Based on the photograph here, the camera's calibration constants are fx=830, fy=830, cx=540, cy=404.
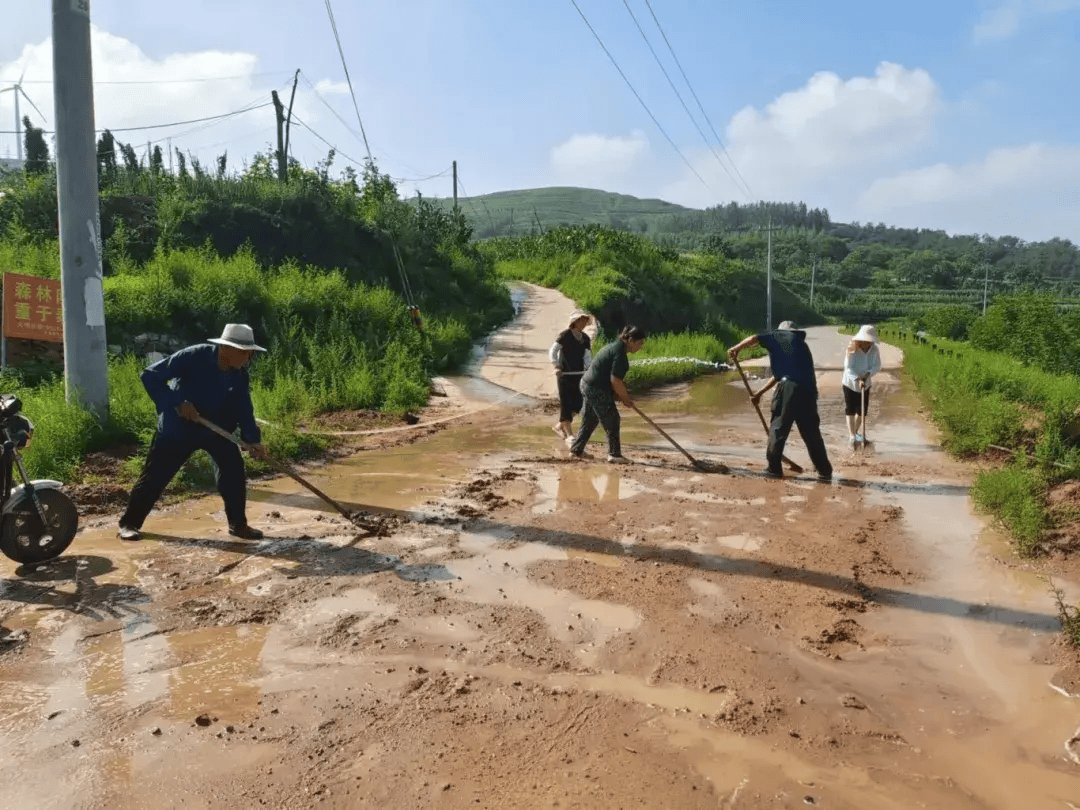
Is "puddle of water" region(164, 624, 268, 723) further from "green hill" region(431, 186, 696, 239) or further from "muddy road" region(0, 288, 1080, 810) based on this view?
"green hill" region(431, 186, 696, 239)

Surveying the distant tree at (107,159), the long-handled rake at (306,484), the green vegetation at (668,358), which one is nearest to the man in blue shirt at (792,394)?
the long-handled rake at (306,484)

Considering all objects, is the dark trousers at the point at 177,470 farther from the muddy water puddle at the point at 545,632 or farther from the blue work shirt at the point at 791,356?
the blue work shirt at the point at 791,356

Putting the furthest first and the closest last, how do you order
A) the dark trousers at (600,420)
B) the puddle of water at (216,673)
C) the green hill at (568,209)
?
the green hill at (568,209)
the dark trousers at (600,420)
the puddle of water at (216,673)

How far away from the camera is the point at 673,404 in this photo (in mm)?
14789

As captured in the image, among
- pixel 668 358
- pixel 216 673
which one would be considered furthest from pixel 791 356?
pixel 668 358

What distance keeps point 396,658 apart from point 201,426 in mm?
2535

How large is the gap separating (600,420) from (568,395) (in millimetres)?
1170

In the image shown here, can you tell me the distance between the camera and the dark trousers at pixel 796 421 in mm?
7953

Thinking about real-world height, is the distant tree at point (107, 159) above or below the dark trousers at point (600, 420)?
above

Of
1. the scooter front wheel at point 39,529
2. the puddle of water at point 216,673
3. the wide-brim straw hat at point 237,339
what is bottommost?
the puddle of water at point 216,673

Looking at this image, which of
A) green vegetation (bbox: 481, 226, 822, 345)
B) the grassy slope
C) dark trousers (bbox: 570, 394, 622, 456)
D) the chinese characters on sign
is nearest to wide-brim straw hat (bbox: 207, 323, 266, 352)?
dark trousers (bbox: 570, 394, 622, 456)

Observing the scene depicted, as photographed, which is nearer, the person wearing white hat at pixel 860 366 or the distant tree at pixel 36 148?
the person wearing white hat at pixel 860 366

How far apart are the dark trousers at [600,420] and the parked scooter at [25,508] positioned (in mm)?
4977

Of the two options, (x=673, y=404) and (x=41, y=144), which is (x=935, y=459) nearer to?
(x=673, y=404)
